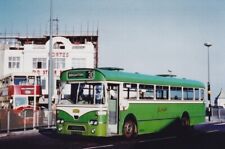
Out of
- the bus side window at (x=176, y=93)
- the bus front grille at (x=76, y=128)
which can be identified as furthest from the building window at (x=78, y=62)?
the bus front grille at (x=76, y=128)

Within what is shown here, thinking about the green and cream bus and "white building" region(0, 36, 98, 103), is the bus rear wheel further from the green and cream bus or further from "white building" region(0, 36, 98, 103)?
"white building" region(0, 36, 98, 103)

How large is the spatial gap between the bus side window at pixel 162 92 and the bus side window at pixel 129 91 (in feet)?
6.33

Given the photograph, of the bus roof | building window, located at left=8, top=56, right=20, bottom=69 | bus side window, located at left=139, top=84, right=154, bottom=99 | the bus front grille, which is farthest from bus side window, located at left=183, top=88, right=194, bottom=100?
building window, located at left=8, top=56, right=20, bottom=69

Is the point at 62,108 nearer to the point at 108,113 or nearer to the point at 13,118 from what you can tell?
the point at 108,113

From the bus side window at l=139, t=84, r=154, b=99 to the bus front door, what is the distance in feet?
5.61

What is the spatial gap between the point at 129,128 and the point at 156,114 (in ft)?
7.81

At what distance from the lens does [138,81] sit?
57.4ft

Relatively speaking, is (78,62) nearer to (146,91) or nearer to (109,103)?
(146,91)

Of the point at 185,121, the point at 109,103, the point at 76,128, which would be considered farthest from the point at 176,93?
the point at 76,128

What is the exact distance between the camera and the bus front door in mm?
15875

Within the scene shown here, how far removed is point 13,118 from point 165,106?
8.12m

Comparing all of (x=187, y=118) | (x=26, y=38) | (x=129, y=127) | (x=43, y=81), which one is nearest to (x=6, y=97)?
(x=43, y=81)

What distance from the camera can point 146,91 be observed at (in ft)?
59.3

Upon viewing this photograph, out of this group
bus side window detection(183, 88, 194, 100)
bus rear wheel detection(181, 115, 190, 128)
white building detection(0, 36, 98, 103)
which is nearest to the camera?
bus rear wheel detection(181, 115, 190, 128)
